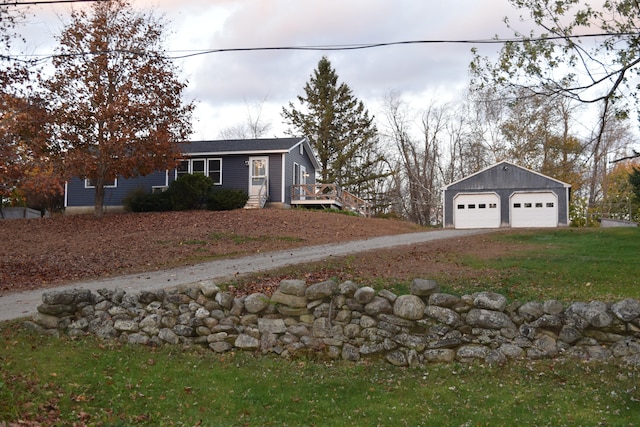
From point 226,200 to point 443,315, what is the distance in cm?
1967

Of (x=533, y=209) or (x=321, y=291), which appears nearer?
(x=321, y=291)

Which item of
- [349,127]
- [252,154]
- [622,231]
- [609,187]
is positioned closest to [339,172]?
[349,127]

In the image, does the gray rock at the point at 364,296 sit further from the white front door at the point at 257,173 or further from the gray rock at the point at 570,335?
the white front door at the point at 257,173

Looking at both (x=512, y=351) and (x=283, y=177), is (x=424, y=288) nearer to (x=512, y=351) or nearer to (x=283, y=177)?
(x=512, y=351)

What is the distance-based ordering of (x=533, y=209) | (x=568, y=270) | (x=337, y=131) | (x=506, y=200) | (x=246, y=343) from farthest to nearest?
(x=337, y=131) → (x=506, y=200) → (x=533, y=209) → (x=568, y=270) → (x=246, y=343)

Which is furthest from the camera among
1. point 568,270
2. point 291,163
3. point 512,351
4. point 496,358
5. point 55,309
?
point 291,163

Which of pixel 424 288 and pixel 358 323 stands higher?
pixel 424 288

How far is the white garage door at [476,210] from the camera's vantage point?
2973 centimetres

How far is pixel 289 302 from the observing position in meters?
8.76

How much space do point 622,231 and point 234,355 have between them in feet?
54.5

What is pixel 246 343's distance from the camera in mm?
8445

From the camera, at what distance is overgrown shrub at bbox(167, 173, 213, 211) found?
26.9 metres

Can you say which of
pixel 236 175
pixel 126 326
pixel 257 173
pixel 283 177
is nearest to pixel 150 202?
pixel 236 175

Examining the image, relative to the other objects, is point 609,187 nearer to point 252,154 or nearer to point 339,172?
point 339,172
